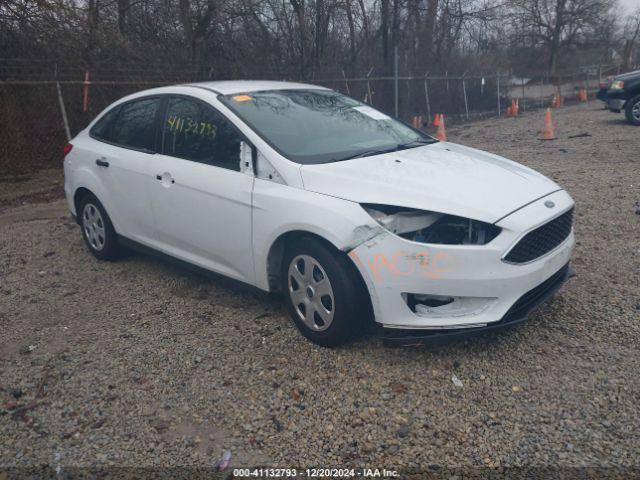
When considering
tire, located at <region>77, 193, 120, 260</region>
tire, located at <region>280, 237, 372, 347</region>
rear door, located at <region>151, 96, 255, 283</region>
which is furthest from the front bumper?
tire, located at <region>77, 193, 120, 260</region>

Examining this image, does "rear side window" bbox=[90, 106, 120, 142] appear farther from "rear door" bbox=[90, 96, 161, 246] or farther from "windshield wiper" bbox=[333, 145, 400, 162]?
"windshield wiper" bbox=[333, 145, 400, 162]

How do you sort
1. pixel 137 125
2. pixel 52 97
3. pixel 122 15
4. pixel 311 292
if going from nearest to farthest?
pixel 311 292 → pixel 137 125 → pixel 52 97 → pixel 122 15

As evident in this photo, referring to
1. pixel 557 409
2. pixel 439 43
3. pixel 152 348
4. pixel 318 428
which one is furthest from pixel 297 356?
pixel 439 43

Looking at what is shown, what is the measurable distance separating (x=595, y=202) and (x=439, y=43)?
19.8 meters

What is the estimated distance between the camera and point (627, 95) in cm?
1284

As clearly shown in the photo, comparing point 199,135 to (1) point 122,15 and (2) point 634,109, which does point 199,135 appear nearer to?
(1) point 122,15

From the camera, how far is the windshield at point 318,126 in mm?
3853

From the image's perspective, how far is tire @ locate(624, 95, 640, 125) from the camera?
1277 centimetres

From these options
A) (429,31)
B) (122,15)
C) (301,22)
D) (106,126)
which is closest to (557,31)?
(429,31)

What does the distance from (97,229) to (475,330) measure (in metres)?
3.72

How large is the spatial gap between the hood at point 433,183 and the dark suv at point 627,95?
418 inches

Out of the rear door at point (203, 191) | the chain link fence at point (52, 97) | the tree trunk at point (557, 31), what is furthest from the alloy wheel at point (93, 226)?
the tree trunk at point (557, 31)

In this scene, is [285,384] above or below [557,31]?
below

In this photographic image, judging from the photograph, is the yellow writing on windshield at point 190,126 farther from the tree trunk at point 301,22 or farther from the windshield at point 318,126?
the tree trunk at point 301,22
